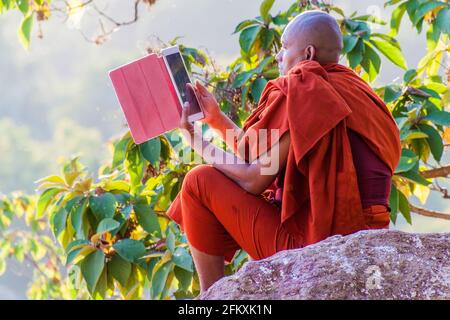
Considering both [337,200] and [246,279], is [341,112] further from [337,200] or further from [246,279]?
[246,279]

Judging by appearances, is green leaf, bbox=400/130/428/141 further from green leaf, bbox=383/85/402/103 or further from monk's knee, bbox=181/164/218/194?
monk's knee, bbox=181/164/218/194

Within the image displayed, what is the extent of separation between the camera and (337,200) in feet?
8.40

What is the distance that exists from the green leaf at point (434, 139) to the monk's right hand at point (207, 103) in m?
1.12

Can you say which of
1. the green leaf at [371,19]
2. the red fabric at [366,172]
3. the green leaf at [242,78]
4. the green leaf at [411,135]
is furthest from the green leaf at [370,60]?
the red fabric at [366,172]

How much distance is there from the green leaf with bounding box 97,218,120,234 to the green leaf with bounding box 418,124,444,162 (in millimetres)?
1262

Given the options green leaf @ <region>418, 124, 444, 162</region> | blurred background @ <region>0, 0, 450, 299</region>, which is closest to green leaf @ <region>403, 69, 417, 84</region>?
green leaf @ <region>418, 124, 444, 162</region>

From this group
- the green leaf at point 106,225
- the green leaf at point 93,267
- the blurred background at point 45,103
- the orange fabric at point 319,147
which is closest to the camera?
the orange fabric at point 319,147

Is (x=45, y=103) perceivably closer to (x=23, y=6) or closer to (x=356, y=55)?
(x=23, y=6)

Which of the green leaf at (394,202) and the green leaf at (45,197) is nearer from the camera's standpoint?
the green leaf at (394,202)

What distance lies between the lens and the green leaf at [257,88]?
12.5ft

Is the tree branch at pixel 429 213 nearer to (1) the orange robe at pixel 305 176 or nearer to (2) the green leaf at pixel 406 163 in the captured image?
(2) the green leaf at pixel 406 163

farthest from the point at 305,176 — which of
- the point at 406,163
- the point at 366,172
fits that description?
the point at 406,163

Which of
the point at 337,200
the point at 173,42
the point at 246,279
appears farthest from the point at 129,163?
the point at 246,279

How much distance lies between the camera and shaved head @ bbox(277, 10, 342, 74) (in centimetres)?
273
